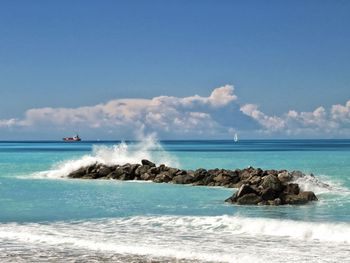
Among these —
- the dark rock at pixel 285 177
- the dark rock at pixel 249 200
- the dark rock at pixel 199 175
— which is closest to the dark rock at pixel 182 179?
the dark rock at pixel 199 175

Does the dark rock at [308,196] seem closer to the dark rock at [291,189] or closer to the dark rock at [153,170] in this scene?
the dark rock at [291,189]

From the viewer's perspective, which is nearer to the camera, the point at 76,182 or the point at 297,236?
the point at 297,236

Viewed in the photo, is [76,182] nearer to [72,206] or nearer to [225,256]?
[72,206]

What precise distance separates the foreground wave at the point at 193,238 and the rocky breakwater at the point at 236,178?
216 inches

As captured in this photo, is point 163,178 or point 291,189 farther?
point 163,178

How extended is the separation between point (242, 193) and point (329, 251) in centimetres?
1123

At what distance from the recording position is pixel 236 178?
36.9 m

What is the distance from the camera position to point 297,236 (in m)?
16.8

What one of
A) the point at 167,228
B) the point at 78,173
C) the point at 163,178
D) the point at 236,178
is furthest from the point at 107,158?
the point at 167,228

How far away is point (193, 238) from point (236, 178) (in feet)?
67.7

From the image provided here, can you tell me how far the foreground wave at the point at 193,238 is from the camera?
46.7ft

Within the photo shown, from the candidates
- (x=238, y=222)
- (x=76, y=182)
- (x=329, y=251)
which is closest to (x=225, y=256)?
(x=329, y=251)

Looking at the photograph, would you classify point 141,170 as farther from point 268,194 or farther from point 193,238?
point 193,238

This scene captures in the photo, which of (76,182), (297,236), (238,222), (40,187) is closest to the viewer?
(297,236)
